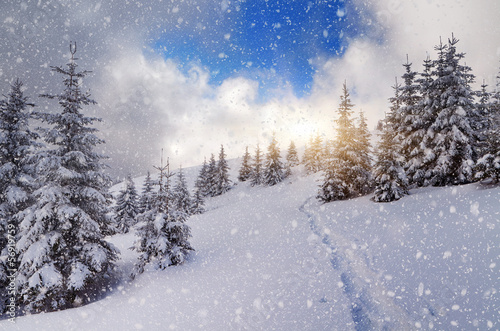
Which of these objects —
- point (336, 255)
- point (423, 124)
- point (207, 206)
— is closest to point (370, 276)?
point (336, 255)

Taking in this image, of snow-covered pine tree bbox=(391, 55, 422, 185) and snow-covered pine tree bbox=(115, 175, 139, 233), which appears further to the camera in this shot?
snow-covered pine tree bbox=(115, 175, 139, 233)

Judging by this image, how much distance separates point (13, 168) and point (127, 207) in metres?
29.5

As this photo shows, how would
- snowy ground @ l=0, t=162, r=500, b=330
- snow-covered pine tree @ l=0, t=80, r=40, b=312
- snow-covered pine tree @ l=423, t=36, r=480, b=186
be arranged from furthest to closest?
1. snow-covered pine tree @ l=423, t=36, r=480, b=186
2. snow-covered pine tree @ l=0, t=80, r=40, b=312
3. snowy ground @ l=0, t=162, r=500, b=330

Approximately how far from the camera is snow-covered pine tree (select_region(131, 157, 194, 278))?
13.8 meters

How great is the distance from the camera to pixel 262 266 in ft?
39.0

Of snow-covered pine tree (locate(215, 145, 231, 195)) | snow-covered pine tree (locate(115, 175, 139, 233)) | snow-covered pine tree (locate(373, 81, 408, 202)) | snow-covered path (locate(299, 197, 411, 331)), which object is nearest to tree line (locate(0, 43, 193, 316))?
snow-covered path (locate(299, 197, 411, 331))

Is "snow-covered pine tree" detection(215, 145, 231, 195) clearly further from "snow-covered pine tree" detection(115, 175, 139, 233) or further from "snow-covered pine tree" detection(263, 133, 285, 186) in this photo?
"snow-covered pine tree" detection(115, 175, 139, 233)

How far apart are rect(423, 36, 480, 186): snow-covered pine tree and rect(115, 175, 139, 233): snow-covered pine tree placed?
4021 cm

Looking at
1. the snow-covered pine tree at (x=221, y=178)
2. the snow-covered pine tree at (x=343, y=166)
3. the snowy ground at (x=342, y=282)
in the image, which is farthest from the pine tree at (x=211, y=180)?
the snowy ground at (x=342, y=282)

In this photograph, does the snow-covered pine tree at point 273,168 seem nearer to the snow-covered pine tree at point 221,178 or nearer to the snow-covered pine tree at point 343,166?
the snow-covered pine tree at point 221,178

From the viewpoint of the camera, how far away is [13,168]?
13383 mm

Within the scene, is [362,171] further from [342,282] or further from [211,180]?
[211,180]

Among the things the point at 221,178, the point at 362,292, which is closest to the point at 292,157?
the point at 221,178

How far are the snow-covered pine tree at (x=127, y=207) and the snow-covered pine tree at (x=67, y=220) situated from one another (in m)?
28.4
